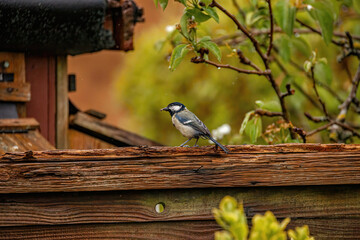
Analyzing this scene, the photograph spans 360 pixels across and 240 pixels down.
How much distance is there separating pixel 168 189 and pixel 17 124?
961 mm

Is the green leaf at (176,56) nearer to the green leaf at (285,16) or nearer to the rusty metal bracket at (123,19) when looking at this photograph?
the green leaf at (285,16)

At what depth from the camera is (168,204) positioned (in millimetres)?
1630

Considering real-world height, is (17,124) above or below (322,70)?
below

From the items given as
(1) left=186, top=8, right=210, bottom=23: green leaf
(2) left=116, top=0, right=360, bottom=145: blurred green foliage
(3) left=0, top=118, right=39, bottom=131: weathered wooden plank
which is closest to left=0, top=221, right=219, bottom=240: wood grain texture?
(1) left=186, top=8, right=210, bottom=23: green leaf

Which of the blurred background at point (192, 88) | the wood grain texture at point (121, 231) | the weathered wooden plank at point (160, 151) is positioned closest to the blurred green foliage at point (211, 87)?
the blurred background at point (192, 88)

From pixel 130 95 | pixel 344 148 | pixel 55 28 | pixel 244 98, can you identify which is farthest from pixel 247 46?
pixel 130 95

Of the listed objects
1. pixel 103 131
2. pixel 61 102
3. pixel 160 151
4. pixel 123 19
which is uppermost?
pixel 123 19

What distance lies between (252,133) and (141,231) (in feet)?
2.50

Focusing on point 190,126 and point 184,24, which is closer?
point 184,24

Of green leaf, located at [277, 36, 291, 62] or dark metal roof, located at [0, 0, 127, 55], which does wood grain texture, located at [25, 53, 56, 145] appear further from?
green leaf, located at [277, 36, 291, 62]

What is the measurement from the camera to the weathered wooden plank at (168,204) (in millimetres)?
1572

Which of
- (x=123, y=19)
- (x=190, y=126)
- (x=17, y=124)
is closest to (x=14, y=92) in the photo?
(x=17, y=124)

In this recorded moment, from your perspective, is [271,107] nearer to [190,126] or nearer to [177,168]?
[190,126]

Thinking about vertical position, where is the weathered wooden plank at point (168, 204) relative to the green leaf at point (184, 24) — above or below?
below
